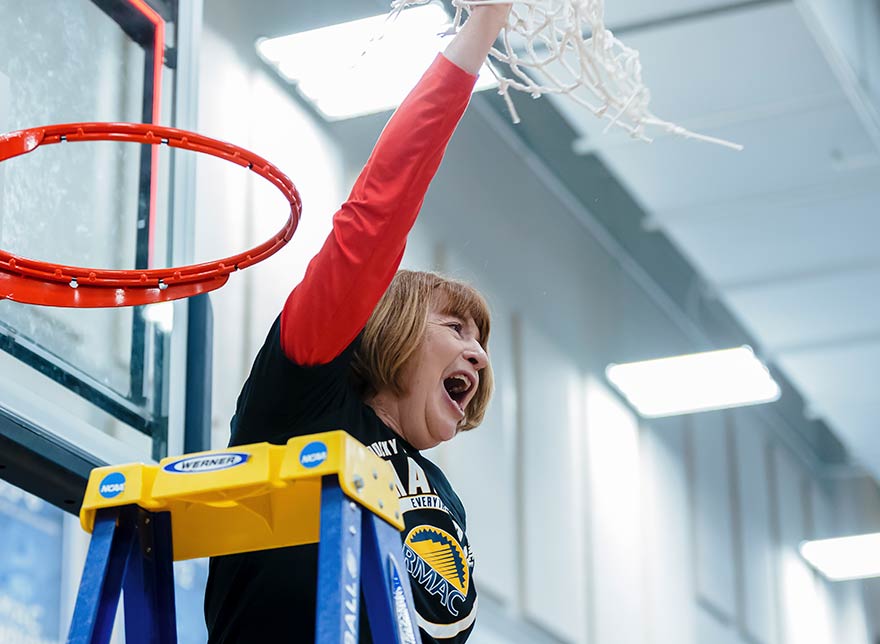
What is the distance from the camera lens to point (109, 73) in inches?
103

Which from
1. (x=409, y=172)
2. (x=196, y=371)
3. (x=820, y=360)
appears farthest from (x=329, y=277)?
(x=820, y=360)

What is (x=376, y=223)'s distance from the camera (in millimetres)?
1598

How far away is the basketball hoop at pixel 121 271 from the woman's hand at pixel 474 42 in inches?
17.5

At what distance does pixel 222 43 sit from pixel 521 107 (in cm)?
126

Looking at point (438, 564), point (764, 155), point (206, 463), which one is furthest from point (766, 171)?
point (206, 463)

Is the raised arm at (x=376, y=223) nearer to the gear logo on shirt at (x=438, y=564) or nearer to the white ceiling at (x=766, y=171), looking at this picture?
the gear logo on shirt at (x=438, y=564)

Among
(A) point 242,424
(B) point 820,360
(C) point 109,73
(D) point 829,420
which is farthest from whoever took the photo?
(D) point 829,420

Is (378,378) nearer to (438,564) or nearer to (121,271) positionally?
(438,564)

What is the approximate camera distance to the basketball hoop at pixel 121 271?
2002 mm

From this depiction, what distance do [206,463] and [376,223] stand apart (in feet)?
1.00

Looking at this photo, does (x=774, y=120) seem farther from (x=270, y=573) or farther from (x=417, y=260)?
(x=270, y=573)

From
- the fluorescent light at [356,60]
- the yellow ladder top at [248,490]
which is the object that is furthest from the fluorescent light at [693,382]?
the yellow ladder top at [248,490]

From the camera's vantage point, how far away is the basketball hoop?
6.57 ft

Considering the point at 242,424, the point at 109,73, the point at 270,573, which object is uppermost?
the point at 109,73
